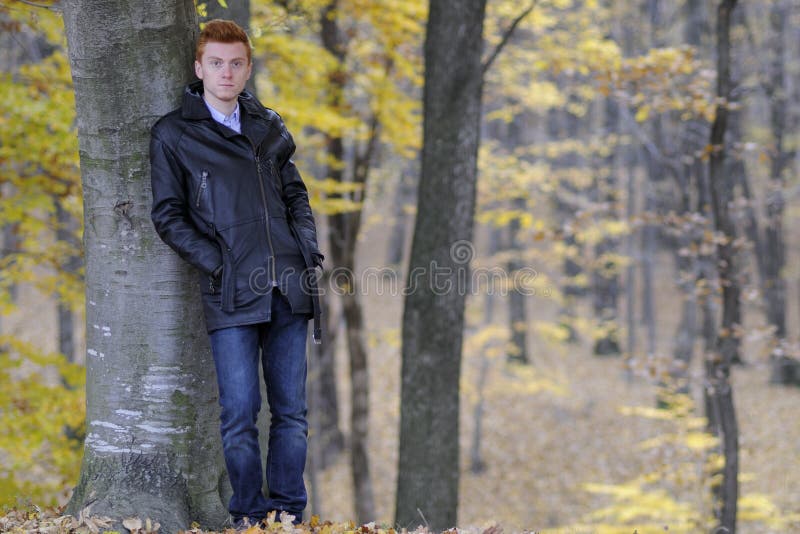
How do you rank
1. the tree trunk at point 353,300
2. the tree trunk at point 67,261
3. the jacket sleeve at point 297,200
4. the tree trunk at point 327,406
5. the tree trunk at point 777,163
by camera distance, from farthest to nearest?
1. the tree trunk at point 777,163
2. the tree trunk at point 327,406
3. the tree trunk at point 353,300
4. the tree trunk at point 67,261
5. the jacket sleeve at point 297,200

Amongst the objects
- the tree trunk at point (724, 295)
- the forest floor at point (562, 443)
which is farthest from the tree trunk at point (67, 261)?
the tree trunk at point (724, 295)

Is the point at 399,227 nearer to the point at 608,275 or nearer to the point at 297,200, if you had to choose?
the point at 608,275

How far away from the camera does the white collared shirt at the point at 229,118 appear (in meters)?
3.17

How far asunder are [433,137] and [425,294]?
1.27 metres

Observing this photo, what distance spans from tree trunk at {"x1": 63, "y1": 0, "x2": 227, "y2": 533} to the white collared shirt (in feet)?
0.60

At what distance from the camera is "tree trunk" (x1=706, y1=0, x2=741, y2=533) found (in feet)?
22.4

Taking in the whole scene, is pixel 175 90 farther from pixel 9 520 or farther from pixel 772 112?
pixel 772 112

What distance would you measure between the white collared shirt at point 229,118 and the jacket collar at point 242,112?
0.02 m

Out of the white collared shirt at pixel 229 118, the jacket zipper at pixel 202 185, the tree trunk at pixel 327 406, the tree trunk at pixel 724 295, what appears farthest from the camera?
the tree trunk at pixel 327 406

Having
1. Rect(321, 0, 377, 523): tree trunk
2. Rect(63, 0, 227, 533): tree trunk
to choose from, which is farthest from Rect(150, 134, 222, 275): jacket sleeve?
Rect(321, 0, 377, 523): tree trunk

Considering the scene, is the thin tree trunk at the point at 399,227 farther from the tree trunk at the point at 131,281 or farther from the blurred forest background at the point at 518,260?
the tree trunk at the point at 131,281

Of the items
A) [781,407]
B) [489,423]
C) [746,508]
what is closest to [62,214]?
[746,508]

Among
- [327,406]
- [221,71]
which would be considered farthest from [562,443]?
[221,71]

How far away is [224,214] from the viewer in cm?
308
